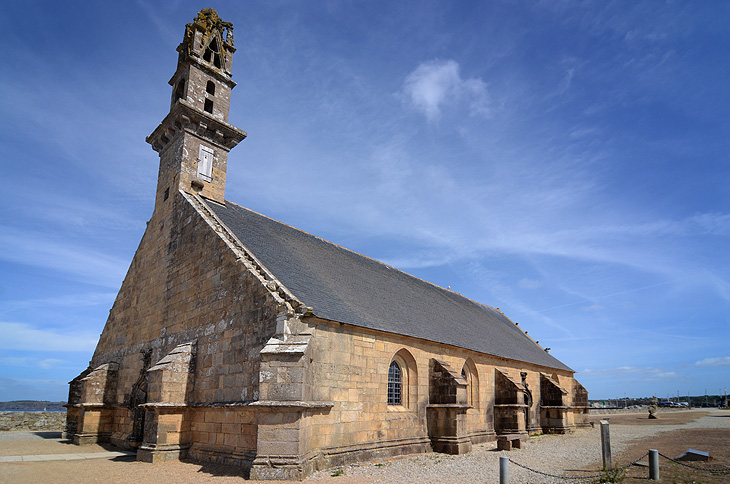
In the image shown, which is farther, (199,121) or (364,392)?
(199,121)

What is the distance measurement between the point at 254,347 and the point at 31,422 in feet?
63.6

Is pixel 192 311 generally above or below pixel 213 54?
below

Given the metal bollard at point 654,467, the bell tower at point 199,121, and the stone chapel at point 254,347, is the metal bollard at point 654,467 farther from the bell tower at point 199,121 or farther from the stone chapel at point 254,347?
the bell tower at point 199,121

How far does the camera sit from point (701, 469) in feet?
36.7

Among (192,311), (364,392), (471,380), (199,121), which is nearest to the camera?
(364,392)

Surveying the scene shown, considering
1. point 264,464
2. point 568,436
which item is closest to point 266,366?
point 264,464

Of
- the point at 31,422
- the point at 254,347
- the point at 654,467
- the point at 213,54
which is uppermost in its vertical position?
the point at 213,54

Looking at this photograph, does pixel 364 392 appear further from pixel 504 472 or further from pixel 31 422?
pixel 31 422

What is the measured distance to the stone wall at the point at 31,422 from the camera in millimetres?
23000

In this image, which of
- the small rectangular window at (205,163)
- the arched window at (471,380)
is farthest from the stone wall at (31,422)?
the arched window at (471,380)

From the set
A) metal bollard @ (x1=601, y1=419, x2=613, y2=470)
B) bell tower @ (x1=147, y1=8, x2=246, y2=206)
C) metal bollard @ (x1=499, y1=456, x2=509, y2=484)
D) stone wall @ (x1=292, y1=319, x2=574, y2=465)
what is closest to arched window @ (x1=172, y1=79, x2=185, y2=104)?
bell tower @ (x1=147, y1=8, x2=246, y2=206)

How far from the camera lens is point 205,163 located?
724 inches

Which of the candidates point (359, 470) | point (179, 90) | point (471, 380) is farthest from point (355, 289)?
point (179, 90)

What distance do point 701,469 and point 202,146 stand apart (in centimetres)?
1843
